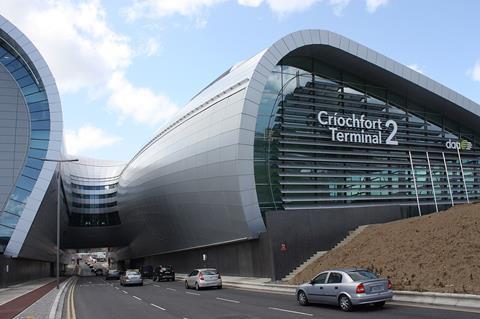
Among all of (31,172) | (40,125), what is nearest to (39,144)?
(40,125)

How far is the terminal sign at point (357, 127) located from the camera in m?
39.3

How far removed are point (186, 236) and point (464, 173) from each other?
27230 mm

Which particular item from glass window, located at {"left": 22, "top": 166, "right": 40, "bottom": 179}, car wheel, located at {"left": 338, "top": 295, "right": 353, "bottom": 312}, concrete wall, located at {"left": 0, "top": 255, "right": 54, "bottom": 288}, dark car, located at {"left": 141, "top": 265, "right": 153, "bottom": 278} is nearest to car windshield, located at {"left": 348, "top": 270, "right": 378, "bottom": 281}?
car wheel, located at {"left": 338, "top": 295, "right": 353, "bottom": 312}

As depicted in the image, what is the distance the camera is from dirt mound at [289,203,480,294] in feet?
61.5

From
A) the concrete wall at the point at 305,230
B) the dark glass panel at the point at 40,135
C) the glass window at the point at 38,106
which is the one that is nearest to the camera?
the concrete wall at the point at 305,230

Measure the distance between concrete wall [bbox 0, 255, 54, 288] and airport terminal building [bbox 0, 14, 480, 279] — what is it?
4.98ft

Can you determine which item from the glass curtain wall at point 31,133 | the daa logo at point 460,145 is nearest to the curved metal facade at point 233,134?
the daa logo at point 460,145

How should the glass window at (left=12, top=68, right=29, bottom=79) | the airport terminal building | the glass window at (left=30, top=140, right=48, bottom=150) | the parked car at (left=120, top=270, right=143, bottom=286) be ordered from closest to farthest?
the airport terminal building
the parked car at (left=120, top=270, right=143, bottom=286)
the glass window at (left=30, top=140, right=48, bottom=150)
the glass window at (left=12, top=68, right=29, bottom=79)

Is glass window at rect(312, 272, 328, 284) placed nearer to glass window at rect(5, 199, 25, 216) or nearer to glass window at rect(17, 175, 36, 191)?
glass window at rect(5, 199, 25, 216)

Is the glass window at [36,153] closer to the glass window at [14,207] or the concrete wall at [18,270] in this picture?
the glass window at [14,207]

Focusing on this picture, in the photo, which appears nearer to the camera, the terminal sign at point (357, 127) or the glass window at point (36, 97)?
the terminal sign at point (357, 127)

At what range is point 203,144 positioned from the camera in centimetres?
4144

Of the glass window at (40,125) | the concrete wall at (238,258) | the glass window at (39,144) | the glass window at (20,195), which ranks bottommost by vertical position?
the concrete wall at (238,258)

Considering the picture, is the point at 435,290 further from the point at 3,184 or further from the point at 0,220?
the point at 3,184
